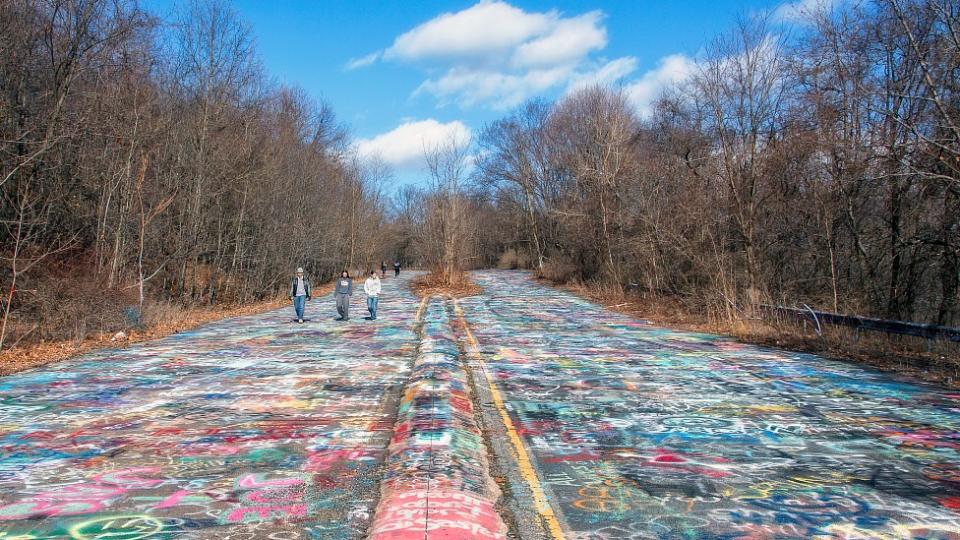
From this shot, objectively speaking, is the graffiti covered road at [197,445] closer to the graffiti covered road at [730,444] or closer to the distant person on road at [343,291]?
the graffiti covered road at [730,444]

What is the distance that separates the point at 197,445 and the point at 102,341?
10.9 m

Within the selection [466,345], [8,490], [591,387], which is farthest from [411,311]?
[8,490]

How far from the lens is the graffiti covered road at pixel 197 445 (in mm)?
4598

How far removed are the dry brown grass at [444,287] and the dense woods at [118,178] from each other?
7554 millimetres

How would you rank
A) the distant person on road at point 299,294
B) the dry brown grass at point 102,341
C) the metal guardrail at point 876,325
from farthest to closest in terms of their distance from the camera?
the distant person on road at point 299,294
the dry brown grass at point 102,341
the metal guardrail at point 876,325

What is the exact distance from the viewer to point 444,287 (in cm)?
3628

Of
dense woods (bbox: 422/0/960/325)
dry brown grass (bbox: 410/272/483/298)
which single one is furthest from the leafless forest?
dry brown grass (bbox: 410/272/483/298)

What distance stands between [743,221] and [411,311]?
11594 millimetres

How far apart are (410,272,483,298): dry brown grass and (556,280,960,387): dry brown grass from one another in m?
15.0

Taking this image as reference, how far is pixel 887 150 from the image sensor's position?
17.7m

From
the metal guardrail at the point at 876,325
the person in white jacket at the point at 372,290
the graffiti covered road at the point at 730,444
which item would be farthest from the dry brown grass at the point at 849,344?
the person in white jacket at the point at 372,290

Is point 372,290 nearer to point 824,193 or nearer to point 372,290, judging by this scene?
point 372,290

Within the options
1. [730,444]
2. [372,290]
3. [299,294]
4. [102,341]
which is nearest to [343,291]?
[372,290]

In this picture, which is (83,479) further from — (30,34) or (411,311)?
(411,311)
